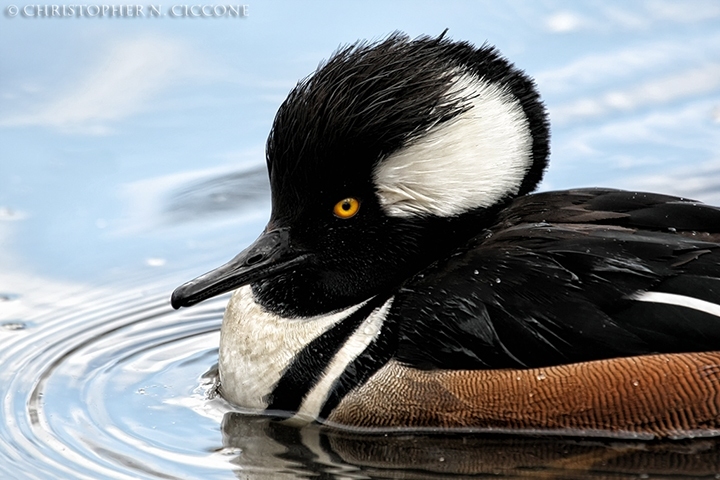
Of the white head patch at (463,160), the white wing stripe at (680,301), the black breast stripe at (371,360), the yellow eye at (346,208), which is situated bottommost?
the black breast stripe at (371,360)

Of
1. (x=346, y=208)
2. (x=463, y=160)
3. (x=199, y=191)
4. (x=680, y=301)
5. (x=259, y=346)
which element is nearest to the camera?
(x=680, y=301)

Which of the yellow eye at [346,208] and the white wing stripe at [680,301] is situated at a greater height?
the yellow eye at [346,208]

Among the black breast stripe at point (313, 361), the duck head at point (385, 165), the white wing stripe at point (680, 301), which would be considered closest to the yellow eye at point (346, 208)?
the duck head at point (385, 165)

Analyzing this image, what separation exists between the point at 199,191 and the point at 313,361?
10.7 feet

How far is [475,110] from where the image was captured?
21.6 feet

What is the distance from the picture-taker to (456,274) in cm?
650

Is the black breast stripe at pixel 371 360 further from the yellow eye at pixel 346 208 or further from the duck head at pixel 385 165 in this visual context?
the yellow eye at pixel 346 208

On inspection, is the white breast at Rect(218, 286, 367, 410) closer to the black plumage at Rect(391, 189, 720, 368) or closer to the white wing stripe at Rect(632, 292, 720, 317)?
the black plumage at Rect(391, 189, 720, 368)

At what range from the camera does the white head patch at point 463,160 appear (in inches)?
256

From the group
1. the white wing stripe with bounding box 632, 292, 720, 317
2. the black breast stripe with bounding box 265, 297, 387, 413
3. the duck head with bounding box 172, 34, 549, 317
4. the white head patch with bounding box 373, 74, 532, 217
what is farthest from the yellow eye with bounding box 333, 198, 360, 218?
the white wing stripe with bounding box 632, 292, 720, 317

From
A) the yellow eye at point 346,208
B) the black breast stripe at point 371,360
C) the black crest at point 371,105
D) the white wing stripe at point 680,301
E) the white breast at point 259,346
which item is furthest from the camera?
the white breast at point 259,346

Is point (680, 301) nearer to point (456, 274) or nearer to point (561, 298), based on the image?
point (561, 298)

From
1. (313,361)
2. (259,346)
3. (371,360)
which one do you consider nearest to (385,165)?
(371,360)

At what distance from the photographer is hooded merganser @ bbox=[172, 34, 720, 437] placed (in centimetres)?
628
